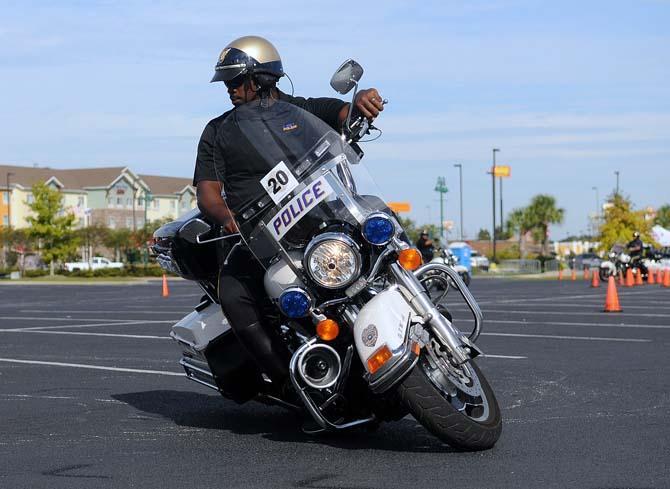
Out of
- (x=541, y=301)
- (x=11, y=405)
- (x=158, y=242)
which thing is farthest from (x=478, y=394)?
(x=541, y=301)

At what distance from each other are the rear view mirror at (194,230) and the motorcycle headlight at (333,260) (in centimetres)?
91

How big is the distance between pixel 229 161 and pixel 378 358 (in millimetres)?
1438

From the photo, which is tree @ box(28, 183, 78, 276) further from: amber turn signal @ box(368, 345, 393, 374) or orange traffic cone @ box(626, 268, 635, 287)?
amber turn signal @ box(368, 345, 393, 374)

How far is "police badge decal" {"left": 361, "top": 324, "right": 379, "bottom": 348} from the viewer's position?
17.9 feet

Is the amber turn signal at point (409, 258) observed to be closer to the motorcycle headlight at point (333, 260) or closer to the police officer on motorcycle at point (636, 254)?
the motorcycle headlight at point (333, 260)

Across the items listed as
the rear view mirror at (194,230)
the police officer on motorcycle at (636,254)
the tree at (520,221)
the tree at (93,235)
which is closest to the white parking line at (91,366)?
the rear view mirror at (194,230)

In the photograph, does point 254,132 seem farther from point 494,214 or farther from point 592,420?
point 494,214

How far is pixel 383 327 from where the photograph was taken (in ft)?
17.9

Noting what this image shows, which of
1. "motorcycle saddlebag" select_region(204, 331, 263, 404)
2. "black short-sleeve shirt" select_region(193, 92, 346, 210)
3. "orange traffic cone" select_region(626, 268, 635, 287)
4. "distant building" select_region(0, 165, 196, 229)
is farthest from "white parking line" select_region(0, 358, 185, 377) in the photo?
"distant building" select_region(0, 165, 196, 229)

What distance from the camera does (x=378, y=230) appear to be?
5527 millimetres

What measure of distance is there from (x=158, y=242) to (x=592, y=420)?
2.82 meters

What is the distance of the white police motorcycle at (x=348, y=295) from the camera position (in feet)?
18.0

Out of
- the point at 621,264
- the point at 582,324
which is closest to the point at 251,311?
the point at 582,324

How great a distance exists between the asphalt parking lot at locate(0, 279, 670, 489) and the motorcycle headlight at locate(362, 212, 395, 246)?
109cm
